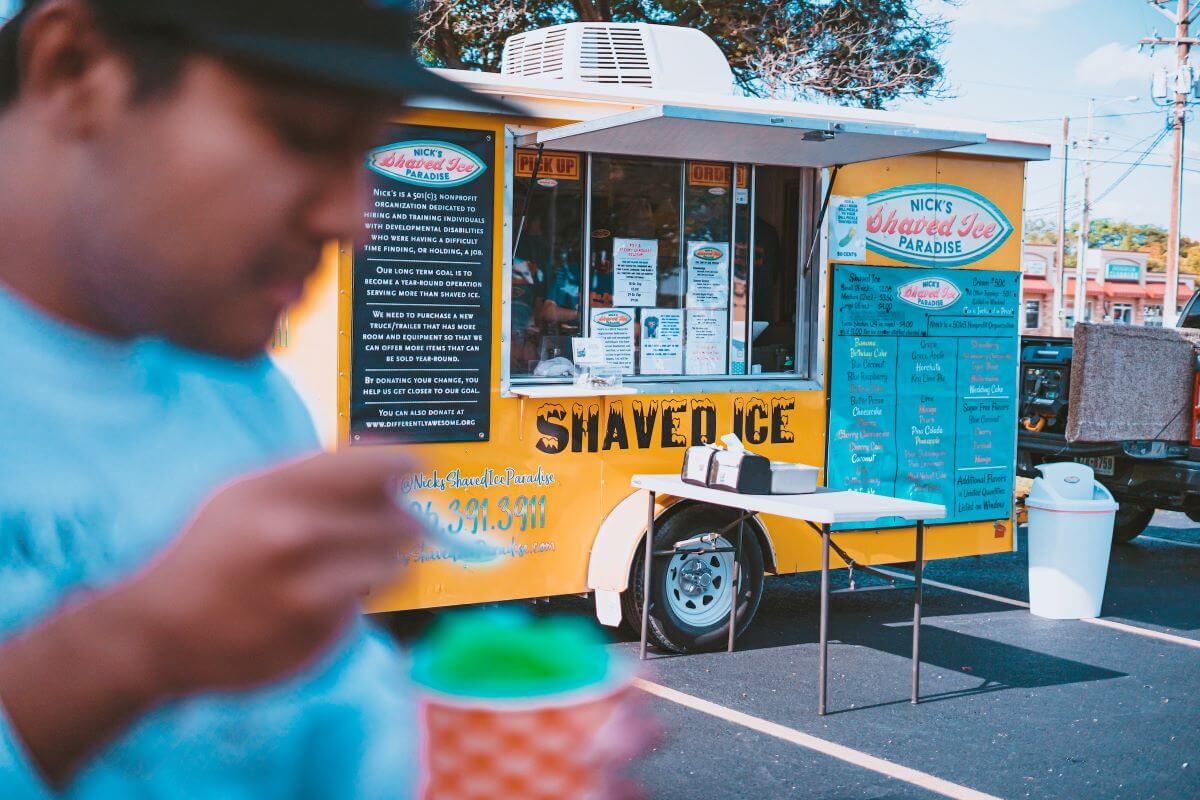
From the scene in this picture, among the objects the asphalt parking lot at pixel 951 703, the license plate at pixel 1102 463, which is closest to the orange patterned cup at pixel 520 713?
the asphalt parking lot at pixel 951 703

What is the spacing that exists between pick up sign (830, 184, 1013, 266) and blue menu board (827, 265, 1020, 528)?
0.41 ft

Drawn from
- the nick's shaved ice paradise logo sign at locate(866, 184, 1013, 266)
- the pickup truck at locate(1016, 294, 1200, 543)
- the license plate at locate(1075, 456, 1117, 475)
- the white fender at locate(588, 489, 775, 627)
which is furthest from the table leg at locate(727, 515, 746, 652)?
the license plate at locate(1075, 456, 1117, 475)

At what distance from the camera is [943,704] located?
598 centimetres

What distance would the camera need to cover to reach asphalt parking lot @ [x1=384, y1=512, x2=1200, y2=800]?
16.2ft

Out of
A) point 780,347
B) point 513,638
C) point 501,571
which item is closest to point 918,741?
point 501,571

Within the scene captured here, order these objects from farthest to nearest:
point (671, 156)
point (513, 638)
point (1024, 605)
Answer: point (1024, 605), point (671, 156), point (513, 638)

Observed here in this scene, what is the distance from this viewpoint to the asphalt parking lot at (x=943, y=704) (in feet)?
16.2

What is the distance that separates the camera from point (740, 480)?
20.0 feet

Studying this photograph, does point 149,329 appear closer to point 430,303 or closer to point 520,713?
point 520,713

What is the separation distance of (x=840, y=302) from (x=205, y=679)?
6898 millimetres

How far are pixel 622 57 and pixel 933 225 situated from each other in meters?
2.23

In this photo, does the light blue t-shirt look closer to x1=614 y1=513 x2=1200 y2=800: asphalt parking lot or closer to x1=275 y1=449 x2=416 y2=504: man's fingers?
x1=275 y1=449 x2=416 y2=504: man's fingers

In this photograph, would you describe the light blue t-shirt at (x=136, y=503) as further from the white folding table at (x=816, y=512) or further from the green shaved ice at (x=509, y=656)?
the white folding table at (x=816, y=512)

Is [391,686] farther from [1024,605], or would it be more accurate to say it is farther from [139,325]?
[1024,605]
